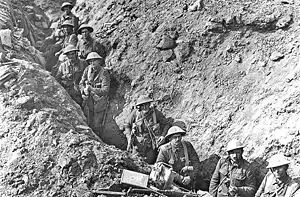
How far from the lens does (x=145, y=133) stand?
32.9ft

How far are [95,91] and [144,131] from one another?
5.62 feet

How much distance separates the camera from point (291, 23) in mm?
10508

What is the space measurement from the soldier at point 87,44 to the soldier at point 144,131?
267 cm

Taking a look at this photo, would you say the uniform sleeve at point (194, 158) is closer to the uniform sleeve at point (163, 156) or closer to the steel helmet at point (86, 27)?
the uniform sleeve at point (163, 156)

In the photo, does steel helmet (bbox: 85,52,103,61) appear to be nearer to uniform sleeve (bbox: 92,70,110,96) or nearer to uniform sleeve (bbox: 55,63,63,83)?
uniform sleeve (bbox: 92,70,110,96)

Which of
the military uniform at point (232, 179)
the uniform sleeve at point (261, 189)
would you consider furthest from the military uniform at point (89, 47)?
the uniform sleeve at point (261, 189)

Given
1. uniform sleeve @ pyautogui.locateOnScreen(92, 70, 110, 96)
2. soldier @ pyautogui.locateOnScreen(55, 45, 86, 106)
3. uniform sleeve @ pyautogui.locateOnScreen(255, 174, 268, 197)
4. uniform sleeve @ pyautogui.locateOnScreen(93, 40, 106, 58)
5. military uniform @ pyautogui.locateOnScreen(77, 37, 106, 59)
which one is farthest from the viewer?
uniform sleeve @ pyautogui.locateOnScreen(93, 40, 106, 58)

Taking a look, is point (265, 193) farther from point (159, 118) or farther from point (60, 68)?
point (60, 68)

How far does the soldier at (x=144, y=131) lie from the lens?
1000cm

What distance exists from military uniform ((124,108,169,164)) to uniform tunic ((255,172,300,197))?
8.54 feet

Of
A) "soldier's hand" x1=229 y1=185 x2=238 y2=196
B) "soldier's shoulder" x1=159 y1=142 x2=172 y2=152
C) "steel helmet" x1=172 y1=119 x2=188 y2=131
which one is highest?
"steel helmet" x1=172 y1=119 x2=188 y2=131

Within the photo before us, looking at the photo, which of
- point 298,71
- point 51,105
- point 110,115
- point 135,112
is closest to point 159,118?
point 135,112

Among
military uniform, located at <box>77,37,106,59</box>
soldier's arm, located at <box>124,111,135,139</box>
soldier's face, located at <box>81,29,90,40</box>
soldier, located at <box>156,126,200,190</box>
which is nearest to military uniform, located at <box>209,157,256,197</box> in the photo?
soldier, located at <box>156,126,200,190</box>

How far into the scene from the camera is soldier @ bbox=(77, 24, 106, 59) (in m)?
12.0
